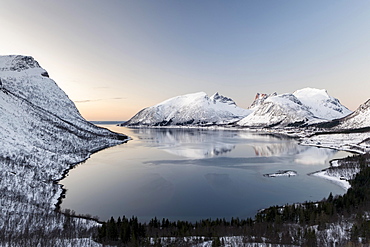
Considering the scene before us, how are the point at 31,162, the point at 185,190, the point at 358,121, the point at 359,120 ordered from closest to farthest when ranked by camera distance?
1. the point at 185,190
2. the point at 31,162
3. the point at 358,121
4. the point at 359,120

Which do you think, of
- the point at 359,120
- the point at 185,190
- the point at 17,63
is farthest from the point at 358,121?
the point at 17,63

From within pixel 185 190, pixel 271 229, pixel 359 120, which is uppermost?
pixel 359 120

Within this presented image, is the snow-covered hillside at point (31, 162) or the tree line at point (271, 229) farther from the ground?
the snow-covered hillside at point (31, 162)

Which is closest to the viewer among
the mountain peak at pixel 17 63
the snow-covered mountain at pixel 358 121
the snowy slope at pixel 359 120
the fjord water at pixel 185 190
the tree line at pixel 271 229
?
the tree line at pixel 271 229

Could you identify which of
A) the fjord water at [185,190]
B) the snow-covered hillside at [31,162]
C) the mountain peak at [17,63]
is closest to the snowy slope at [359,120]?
the fjord water at [185,190]

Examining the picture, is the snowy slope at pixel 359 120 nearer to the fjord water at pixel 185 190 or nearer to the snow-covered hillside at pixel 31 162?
the fjord water at pixel 185 190

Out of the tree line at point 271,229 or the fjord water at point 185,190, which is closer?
the tree line at point 271,229

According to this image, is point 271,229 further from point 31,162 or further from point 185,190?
point 31,162

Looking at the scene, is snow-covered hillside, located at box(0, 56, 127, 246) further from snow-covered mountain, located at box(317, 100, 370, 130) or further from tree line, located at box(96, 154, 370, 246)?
snow-covered mountain, located at box(317, 100, 370, 130)

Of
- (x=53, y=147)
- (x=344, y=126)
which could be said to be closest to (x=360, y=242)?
(x=53, y=147)

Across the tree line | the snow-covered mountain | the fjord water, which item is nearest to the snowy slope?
the snow-covered mountain

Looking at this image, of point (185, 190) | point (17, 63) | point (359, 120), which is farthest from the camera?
point (359, 120)

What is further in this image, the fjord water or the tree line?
the fjord water
